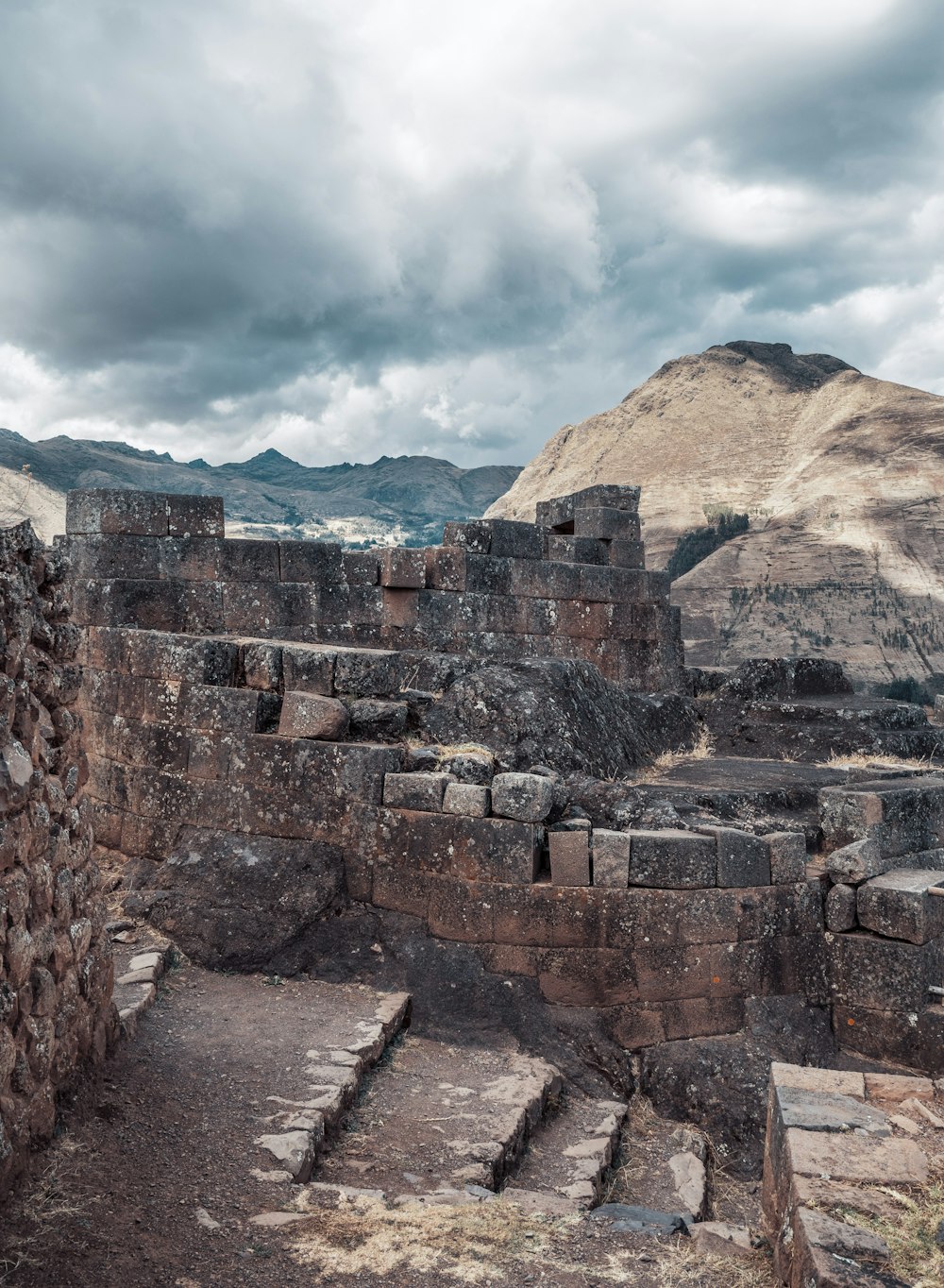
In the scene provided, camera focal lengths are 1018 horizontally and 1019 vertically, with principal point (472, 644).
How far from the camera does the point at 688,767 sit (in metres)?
11.1

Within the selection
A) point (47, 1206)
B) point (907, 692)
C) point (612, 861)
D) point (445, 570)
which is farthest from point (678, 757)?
point (907, 692)

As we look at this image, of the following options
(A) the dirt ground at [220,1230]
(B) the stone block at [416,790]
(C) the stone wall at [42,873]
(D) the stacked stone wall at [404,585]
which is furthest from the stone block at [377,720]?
(A) the dirt ground at [220,1230]

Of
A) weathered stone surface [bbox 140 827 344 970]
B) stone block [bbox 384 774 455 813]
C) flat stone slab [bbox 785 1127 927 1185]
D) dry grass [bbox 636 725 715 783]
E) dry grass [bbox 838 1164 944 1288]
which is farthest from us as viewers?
dry grass [bbox 636 725 715 783]

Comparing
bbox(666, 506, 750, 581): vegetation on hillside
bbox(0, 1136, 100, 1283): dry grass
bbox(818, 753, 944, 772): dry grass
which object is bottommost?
bbox(0, 1136, 100, 1283): dry grass

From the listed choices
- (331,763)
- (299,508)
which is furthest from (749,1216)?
(299,508)

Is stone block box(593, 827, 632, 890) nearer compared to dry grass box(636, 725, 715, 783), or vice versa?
stone block box(593, 827, 632, 890)

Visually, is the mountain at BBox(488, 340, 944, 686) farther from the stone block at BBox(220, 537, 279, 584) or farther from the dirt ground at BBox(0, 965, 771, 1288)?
the dirt ground at BBox(0, 965, 771, 1288)

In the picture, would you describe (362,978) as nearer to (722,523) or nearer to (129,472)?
(722,523)

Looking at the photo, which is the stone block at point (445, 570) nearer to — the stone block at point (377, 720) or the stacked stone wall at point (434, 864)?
the stacked stone wall at point (434, 864)

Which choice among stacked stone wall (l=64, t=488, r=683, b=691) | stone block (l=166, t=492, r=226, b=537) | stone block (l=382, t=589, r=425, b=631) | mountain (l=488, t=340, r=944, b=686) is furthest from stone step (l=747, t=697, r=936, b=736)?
mountain (l=488, t=340, r=944, b=686)

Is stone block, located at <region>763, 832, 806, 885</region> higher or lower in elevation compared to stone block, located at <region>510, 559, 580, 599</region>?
lower

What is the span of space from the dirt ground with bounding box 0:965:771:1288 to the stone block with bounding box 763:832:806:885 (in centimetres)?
359

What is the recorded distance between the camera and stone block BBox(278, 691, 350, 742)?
8297 mm

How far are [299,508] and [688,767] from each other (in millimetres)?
72820
